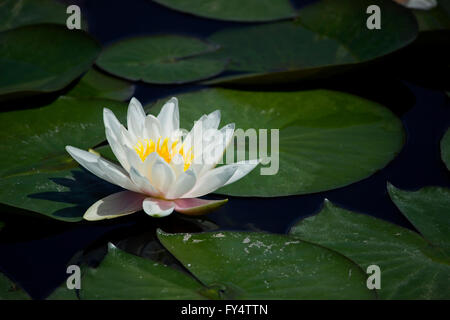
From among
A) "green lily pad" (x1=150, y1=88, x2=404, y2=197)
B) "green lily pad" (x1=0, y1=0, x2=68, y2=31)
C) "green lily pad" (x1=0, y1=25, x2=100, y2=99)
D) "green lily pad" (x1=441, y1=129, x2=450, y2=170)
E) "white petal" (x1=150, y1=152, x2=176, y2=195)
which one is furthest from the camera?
"green lily pad" (x1=0, y1=0, x2=68, y2=31)

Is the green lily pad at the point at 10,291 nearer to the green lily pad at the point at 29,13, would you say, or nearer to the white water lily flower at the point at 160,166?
the white water lily flower at the point at 160,166

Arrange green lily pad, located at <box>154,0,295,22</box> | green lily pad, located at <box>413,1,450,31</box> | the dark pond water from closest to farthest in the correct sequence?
the dark pond water → green lily pad, located at <box>413,1,450,31</box> → green lily pad, located at <box>154,0,295,22</box>

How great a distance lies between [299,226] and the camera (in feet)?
6.98

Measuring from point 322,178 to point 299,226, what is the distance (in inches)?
14.1

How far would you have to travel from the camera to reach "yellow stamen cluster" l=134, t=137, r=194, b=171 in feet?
6.88

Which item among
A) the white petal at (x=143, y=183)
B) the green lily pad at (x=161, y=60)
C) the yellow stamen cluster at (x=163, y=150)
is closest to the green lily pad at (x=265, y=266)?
the white petal at (x=143, y=183)

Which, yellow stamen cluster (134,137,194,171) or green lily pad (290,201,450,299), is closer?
green lily pad (290,201,450,299)

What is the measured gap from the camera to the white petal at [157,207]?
2021mm

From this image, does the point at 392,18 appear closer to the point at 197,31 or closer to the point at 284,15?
the point at 284,15

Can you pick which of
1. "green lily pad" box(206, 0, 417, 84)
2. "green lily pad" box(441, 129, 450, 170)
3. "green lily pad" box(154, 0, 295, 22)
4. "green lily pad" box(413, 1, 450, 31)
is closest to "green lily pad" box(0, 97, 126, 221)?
"green lily pad" box(206, 0, 417, 84)

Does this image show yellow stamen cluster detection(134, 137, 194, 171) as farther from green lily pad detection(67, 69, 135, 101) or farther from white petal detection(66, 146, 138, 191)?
green lily pad detection(67, 69, 135, 101)

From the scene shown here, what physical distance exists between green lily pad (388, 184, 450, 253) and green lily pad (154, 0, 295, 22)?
68.6 inches
